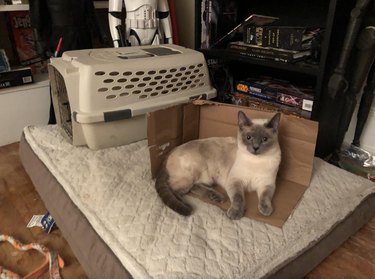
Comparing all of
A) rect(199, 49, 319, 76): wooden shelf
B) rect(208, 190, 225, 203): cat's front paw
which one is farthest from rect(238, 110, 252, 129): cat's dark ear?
rect(199, 49, 319, 76): wooden shelf

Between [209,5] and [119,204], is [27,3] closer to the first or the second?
[209,5]

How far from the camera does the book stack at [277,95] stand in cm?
125

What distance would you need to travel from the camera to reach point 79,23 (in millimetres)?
1432

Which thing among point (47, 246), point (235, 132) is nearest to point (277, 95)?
point (235, 132)

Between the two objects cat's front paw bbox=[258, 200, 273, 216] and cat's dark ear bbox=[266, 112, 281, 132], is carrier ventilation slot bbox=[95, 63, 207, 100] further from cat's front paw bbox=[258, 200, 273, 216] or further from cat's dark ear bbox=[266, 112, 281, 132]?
cat's front paw bbox=[258, 200, 273, 216]

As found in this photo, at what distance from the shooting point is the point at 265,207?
89cm

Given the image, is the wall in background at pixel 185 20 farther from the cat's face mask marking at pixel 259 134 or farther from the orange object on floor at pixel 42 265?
the orange object on floor at pixel 42 265

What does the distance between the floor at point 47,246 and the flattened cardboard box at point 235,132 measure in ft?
0.61

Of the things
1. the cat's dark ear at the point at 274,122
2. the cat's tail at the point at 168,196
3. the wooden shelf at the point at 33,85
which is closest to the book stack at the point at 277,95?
the cat's dark ear at the point at 274,122

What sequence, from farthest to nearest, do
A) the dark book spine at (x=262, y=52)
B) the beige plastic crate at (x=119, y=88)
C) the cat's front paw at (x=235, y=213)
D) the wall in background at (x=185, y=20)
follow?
the wall in background at (x=185, y=20), the dark book spine at (x=262, y=52), the beige plastic crate at (x=119, y=88), the cat's front paw at (x=235, y=213)

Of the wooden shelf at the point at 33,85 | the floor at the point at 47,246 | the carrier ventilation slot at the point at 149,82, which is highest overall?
the carrier ventilation slot at the point at 149,82

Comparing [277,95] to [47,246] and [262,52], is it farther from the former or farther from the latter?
[47,246]

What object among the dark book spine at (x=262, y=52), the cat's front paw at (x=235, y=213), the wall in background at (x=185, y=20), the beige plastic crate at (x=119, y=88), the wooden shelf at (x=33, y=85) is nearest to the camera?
the cat's front paw at (x=235, y=213)

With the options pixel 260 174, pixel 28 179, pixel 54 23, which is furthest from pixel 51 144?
pixel 260 174
